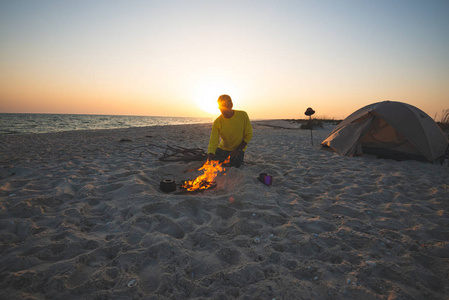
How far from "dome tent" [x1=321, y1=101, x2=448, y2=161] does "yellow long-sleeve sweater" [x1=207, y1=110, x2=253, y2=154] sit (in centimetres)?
398

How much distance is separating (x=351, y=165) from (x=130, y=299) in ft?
19.3

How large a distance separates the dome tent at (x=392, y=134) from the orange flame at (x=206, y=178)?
4.64m

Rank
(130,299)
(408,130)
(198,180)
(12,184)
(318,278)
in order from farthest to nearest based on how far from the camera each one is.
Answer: (408,130), (198,180), (12,184), (318,278), (130,299)

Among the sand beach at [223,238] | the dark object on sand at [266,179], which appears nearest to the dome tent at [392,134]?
the sand beach at [223,238]

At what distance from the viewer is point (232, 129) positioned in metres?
4.78

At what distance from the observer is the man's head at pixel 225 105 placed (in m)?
4.53

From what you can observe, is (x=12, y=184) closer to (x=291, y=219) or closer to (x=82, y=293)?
(x=82, y=293)

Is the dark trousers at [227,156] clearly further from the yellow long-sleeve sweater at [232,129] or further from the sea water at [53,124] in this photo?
the sea water at [53,124]

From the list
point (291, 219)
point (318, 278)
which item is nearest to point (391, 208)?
point (291, 219)

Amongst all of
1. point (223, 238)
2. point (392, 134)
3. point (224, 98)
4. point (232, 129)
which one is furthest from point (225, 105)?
point (392, 134)

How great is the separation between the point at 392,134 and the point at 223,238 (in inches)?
281

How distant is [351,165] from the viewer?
559 centimetres

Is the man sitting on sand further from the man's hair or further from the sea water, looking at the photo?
the sea water

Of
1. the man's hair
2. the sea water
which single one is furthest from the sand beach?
the sea water
